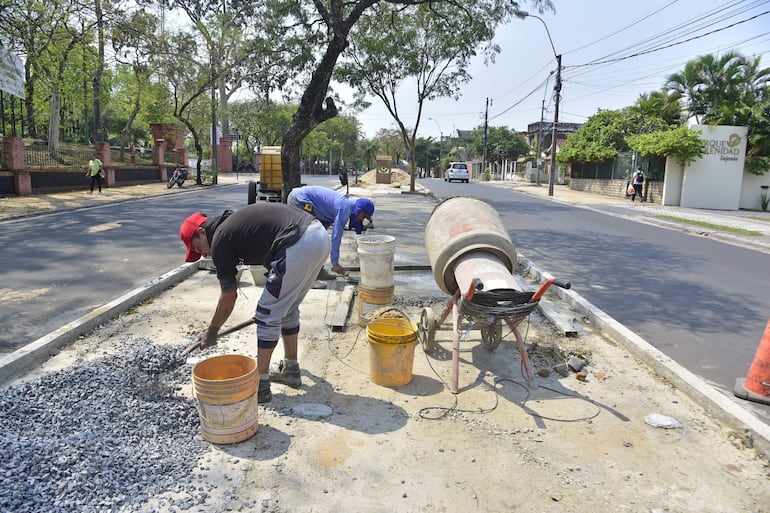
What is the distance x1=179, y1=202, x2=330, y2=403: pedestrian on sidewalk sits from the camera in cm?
384

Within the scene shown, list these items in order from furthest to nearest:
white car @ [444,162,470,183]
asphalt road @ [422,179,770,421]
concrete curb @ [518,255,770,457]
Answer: white car @ [444,162,470,183] → asphalt road @ [422,179,770,421] → concrete curb @ [518,255,770,457]

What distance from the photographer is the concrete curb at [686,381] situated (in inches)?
150

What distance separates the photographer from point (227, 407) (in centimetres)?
347

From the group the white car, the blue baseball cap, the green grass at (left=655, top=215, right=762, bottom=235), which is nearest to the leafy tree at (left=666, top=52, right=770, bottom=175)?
the green grass at (left=655, top=215, right=762, bottom=235)

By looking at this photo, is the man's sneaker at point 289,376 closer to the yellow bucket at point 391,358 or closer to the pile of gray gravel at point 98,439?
the yellow bucket at point 391,358

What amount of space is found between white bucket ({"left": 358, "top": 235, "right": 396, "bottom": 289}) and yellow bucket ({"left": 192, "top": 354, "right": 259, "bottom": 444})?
265 centimetres

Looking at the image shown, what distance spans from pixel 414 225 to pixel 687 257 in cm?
699

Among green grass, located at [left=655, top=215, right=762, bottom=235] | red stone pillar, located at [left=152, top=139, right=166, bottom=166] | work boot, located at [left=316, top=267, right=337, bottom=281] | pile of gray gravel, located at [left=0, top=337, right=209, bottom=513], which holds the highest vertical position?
red stone pillar, located at [left=152, top=139, right=166, bottom=166]

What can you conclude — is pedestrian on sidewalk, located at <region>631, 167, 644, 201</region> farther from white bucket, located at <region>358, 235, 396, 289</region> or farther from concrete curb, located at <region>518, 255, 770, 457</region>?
white bucket, located at <region>358, 235, 396, 289</region>

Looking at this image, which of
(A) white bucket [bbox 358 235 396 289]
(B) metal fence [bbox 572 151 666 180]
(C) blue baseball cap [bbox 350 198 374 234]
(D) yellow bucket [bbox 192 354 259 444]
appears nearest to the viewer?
(D) yellow bucket [bbox 192 354 259 444]

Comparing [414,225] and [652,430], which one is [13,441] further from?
[414,225]

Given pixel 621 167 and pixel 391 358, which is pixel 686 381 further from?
pixel 621 167

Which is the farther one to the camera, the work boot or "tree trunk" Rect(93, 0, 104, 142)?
"tree trunk" Rect(93, 0, 104, 142)

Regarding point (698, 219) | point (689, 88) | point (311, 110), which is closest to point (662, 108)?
point (689, 88)
